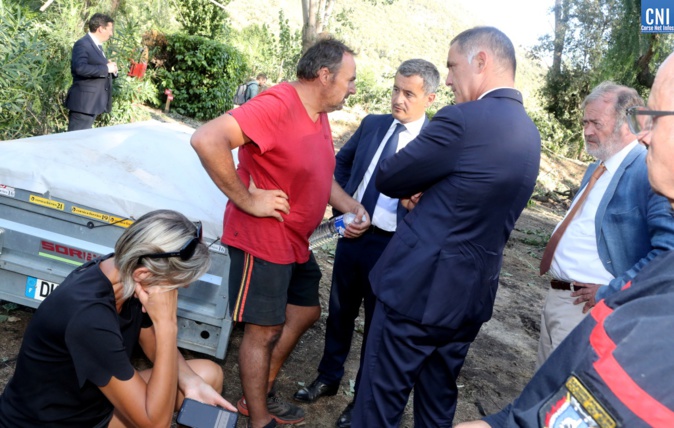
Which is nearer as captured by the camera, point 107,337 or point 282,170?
point 107,337

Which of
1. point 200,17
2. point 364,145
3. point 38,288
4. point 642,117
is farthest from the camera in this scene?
point 200,17

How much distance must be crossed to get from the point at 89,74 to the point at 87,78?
152 mm

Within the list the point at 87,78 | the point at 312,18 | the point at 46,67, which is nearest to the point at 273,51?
the point at 312,18

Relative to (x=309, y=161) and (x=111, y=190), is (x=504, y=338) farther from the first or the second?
(x=111, y=190)

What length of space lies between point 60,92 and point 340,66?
6.89m

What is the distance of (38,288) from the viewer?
12.8 ft

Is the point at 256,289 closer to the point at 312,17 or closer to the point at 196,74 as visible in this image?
the point at 196,74

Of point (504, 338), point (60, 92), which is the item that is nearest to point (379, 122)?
point (504, 338)

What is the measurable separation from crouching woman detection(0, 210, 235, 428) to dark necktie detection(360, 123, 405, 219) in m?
1.54

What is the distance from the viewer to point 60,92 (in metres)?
8.93

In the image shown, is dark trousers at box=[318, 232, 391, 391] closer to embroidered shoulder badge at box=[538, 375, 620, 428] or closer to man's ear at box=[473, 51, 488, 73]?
man's ear at box=[473, 51, 488, 73]

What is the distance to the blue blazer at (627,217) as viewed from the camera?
121 inches

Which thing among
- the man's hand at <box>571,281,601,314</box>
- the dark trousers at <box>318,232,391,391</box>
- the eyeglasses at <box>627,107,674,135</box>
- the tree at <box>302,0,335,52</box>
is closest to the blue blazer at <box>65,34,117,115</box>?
the dark trousers at <box>318,232,391,391</box>

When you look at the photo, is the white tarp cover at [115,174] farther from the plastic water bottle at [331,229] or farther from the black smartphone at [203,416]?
the black smartphone at [203,416]
